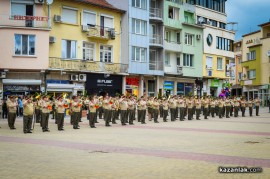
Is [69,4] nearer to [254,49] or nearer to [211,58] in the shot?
[211,58]

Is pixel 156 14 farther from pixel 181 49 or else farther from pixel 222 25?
pixel 222 25

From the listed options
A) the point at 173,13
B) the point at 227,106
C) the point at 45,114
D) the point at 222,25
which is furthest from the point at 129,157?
the point at 222,25

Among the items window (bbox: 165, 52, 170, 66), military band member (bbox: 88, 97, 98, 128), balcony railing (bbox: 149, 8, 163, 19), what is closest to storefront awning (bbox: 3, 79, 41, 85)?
military band member (bbox: 88, 97, 98, 128)

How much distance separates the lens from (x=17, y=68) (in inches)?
1496

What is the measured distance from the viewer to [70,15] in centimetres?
4216

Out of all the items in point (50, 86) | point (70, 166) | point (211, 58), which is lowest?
point (70, 166)

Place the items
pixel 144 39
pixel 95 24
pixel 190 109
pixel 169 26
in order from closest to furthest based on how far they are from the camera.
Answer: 1. pixel 190 109
2. pixel 95 24
3. pixel 144 39
4. pixel 169 26

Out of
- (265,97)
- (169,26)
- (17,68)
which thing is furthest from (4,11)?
(265,97)

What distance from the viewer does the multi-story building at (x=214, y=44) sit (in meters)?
58.3

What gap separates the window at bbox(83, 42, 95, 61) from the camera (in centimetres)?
4344

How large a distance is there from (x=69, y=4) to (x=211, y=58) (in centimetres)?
2512

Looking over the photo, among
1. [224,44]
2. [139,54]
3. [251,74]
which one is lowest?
[251,74]

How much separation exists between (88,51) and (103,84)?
375cm

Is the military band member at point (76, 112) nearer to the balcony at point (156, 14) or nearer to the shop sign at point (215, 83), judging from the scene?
the balcony at point (156, 14)
